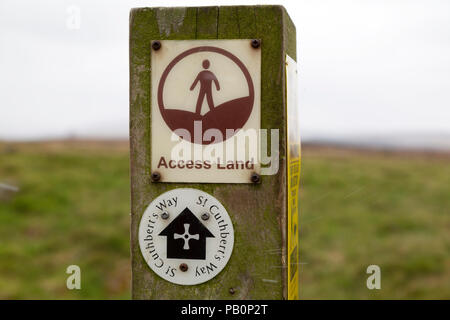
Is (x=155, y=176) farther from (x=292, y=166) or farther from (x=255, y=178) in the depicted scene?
(x=292, y=166)

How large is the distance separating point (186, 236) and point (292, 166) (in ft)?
1.57

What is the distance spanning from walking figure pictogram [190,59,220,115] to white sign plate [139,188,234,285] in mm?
291

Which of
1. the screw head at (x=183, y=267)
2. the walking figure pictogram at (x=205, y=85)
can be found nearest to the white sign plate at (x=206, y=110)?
the walking figure pictogram at (x=205, y=85)

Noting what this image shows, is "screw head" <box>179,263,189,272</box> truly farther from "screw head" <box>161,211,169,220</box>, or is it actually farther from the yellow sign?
the yellow sign

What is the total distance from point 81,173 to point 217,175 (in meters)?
10.8

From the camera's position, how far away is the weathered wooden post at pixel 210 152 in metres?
1.60

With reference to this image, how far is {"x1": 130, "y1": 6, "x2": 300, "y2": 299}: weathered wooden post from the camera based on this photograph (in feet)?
5.26

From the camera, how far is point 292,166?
1807 mm

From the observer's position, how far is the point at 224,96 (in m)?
1.62

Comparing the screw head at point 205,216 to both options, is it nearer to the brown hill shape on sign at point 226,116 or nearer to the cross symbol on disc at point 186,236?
the cross symbol on disc at point 186,236

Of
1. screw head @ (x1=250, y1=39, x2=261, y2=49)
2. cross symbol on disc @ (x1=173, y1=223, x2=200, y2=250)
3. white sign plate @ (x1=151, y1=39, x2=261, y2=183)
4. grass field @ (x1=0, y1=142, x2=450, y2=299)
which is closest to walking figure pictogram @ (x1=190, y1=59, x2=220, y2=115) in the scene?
white sign plate @ (x1=151, y1=39, x2=261, y2=183)

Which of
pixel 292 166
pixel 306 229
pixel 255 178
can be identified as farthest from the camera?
pixel 306 229

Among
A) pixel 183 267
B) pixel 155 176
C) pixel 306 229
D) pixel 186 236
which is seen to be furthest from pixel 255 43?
pixel 306 229
